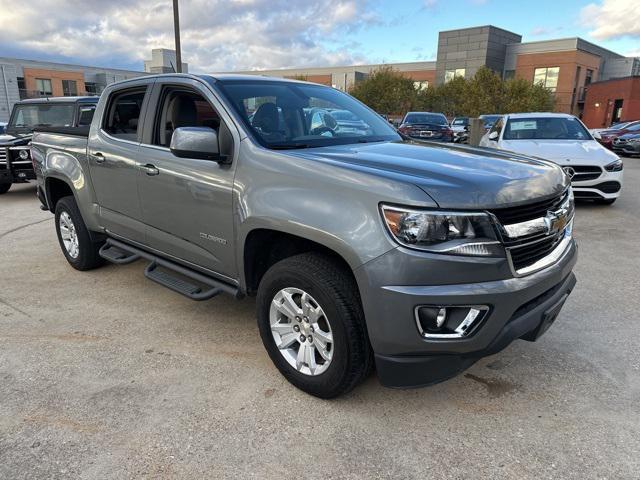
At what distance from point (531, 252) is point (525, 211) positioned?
0.72 ft

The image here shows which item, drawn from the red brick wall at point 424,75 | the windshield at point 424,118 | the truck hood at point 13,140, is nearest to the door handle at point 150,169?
the truck hood at point 13,140

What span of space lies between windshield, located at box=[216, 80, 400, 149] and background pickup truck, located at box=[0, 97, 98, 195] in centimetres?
676

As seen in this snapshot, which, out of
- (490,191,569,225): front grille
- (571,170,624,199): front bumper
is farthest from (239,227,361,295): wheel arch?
(571,170,624,199): front bumper

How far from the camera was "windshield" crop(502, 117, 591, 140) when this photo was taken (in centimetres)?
886

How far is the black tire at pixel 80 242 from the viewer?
195 inches

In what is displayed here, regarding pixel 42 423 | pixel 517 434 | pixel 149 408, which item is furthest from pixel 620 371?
pixel 42 423

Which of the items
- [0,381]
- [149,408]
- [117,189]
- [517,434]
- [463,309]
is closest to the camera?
[463,309]

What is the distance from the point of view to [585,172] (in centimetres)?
795

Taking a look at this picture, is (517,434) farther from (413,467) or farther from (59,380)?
(59,380)

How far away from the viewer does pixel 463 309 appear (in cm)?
237

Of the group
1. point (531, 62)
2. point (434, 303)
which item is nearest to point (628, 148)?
point (434, 303)

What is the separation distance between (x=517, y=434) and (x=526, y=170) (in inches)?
56.5

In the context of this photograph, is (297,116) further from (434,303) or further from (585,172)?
(585,172)

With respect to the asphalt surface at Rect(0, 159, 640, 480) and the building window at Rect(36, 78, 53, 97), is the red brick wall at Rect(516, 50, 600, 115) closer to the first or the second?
the building window at Rect(36, 78, 53, 97)
